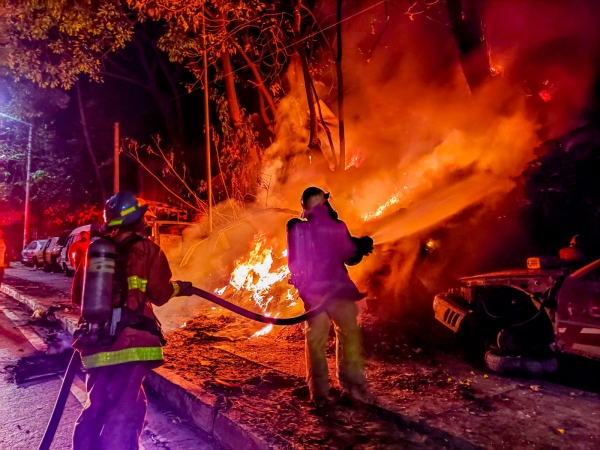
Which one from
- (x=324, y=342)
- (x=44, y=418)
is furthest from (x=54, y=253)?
(x=324, y=342)

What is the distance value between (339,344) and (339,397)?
497mm

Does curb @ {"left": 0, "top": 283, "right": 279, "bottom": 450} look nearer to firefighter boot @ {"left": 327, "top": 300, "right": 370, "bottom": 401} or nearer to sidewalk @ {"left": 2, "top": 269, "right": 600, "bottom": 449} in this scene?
sidewalk @ {"left": 2, "top": 269, "right": 600, "bottom": 449}

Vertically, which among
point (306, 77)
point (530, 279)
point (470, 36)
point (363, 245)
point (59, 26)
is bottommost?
point (530, 279)

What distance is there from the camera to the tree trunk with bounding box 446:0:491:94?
27.0 feet

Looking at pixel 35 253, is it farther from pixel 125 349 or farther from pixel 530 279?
pixel 530 279

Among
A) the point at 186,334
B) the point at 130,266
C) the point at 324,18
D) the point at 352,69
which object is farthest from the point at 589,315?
the point at 324,18

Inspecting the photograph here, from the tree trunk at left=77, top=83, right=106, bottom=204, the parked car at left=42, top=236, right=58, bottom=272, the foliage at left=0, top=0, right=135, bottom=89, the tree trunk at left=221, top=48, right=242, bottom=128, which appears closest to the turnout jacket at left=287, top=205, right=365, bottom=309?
the foliage at left=0, top=0, right=135, bottom=89

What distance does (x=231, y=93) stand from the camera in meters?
14.3

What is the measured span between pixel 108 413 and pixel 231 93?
1262 cm

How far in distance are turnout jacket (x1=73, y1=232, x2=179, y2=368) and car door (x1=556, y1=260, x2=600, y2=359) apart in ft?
12.1

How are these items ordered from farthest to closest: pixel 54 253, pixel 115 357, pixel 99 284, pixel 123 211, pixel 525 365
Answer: pixel 54 253
pixel 525 365
pixel 123 211
pixel 115 357
pixel 99 284

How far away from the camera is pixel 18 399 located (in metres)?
4.93

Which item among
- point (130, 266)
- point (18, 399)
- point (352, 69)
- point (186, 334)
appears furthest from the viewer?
point (352, 69)

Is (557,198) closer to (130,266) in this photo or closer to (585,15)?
(585,15)
